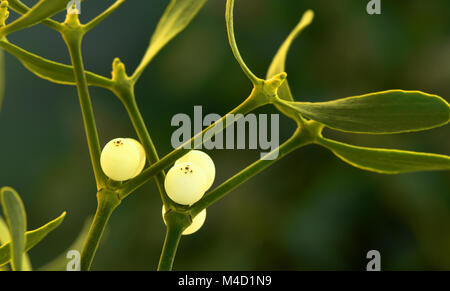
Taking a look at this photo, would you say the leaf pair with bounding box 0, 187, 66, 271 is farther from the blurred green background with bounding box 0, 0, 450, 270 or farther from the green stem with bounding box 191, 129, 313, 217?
the blurred green background with bounding box 0, 0, 450, 270

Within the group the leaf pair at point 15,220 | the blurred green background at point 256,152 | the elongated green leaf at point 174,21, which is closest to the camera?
the leaf pair at point 15,220

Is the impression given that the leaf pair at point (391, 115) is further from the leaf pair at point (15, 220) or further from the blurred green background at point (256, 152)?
the blurred green background at point (256, 152)

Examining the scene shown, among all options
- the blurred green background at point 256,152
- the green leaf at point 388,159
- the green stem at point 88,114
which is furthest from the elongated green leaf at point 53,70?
the blurred green background at point 256,152

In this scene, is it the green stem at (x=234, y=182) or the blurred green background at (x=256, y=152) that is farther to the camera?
the blurred green background at (x=256, y=152)

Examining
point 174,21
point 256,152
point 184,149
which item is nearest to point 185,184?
point 184,149

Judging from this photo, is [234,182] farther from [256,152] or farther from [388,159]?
[256,152]

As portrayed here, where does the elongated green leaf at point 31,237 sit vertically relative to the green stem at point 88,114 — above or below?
below

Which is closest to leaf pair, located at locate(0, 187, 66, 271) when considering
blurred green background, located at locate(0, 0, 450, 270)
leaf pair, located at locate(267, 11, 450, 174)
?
leaf pair, located at locate(267, 11, 450, 174)
